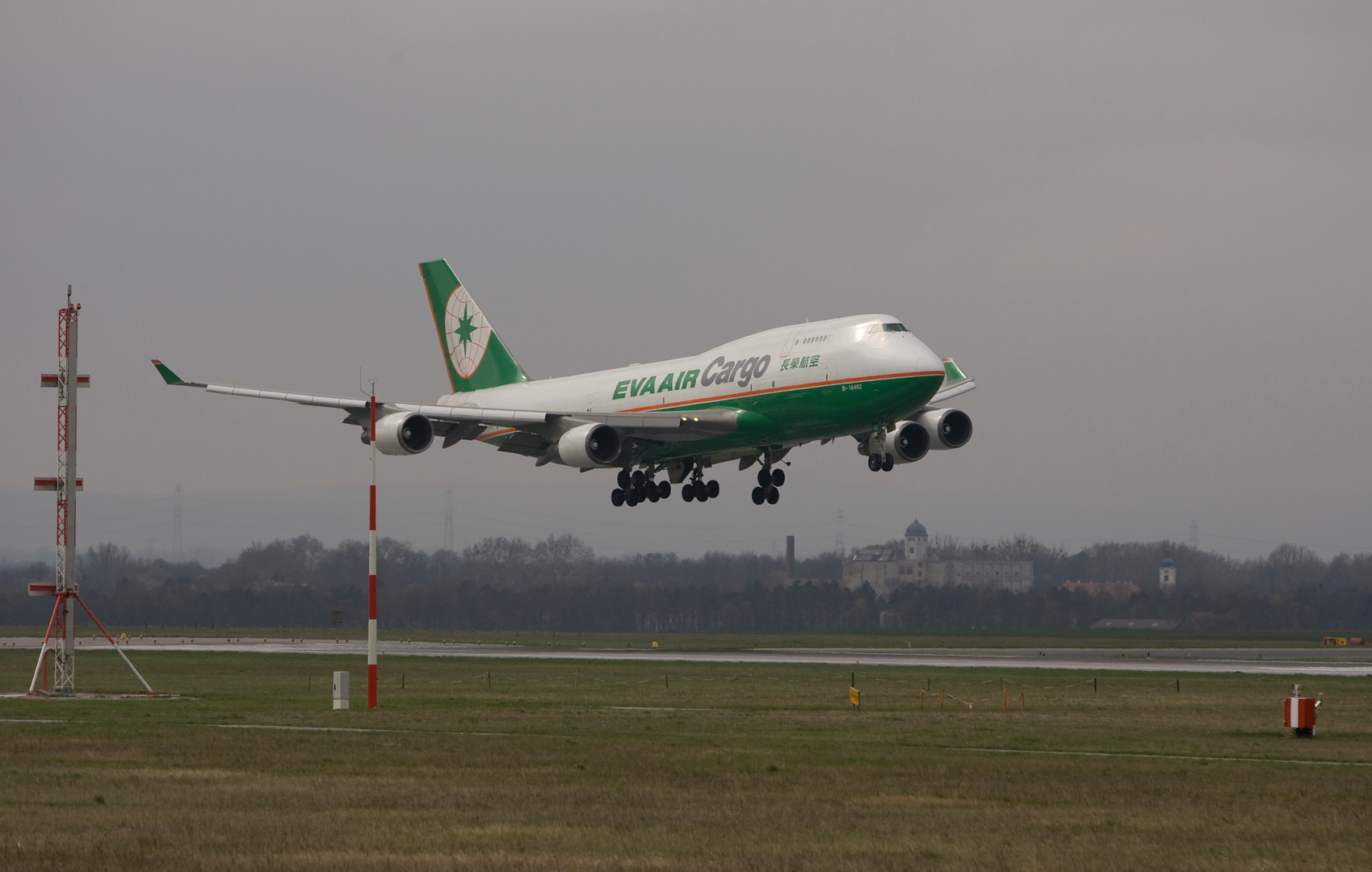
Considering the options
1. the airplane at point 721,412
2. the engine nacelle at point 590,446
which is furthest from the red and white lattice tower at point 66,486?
the engine nacelle at point 590,446

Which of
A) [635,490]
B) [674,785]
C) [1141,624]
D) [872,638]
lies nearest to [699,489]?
[635,490]

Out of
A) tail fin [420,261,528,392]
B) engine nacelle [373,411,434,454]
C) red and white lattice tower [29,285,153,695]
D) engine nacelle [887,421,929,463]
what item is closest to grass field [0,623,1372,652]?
tail fin [420,261,528,392]

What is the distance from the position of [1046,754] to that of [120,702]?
29.6m

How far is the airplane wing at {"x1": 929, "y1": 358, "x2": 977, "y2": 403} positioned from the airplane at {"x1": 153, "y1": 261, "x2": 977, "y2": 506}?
0.08 meters

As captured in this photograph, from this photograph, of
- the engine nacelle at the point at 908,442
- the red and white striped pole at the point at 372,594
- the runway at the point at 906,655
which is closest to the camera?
the red and white striped pole at the point at 372,594

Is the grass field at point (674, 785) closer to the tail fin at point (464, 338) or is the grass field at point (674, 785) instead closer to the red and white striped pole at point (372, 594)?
the red and white striped pole at point (372, 594)

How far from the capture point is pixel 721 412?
2785 inches

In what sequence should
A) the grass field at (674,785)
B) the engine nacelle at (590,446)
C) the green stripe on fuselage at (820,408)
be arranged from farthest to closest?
1. the engine nacelle at (590,446)
2. the green stripe on fuselage at (820,408)
3. the grass field at (674,785)

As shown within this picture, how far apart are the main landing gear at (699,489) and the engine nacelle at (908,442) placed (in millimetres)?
14446

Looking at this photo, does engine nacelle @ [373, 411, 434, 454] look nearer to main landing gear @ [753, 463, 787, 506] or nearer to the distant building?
main landing gear @ [753, 463, 787, 506]

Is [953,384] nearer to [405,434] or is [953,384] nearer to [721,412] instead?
[721,412]

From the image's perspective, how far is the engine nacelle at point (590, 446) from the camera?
2896 inches

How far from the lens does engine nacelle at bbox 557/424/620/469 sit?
241ft

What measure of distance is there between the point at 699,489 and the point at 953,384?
1533 centimetres
